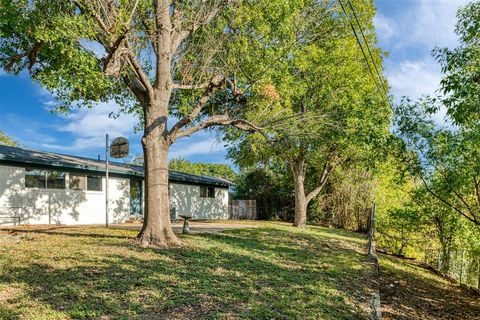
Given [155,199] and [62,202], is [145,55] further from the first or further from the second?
[62,202]

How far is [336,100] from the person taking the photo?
15.3 metres

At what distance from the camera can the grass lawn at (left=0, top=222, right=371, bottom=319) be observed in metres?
4.69

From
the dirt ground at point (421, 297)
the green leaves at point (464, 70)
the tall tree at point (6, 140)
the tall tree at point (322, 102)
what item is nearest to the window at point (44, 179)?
the tall tree at point (322, 102)

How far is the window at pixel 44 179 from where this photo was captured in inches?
577

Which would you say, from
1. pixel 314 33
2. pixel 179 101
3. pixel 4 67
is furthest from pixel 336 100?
pixel 4 67

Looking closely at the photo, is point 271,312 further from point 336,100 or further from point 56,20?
point 336,100

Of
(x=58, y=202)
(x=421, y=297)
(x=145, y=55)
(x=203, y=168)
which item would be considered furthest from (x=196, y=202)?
(x=203, y=168)

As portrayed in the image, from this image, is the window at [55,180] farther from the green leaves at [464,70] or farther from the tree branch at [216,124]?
the green leaves at [464,70]

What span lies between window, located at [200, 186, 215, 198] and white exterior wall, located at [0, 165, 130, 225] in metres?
6.27

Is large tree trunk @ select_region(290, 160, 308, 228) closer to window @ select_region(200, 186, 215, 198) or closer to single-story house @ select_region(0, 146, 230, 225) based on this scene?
single-story house @ select_region(0, 146, 230, 225)

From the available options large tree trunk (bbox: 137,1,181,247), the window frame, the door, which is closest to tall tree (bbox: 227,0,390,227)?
large tree trunk (bbox: 137,1,181,247)

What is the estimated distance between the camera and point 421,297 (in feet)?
30.9

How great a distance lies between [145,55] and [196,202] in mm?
13892

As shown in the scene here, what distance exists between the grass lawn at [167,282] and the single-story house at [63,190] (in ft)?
16.9
